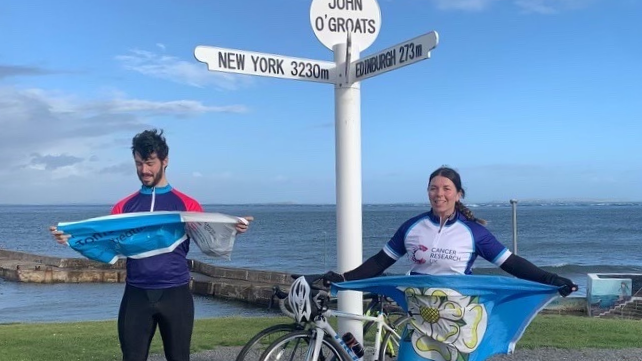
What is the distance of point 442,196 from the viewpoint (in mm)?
3611

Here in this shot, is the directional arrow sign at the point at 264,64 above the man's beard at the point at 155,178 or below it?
above

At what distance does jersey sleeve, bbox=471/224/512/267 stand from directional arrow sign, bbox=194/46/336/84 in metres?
2.22

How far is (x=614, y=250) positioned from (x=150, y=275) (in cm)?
6167

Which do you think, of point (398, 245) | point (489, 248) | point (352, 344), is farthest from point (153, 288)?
point (489, 248)

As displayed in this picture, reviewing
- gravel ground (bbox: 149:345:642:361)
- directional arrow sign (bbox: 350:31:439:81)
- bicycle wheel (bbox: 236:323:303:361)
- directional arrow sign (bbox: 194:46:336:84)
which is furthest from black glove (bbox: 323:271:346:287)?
gravel ground (bbox: 149:345:642:361)

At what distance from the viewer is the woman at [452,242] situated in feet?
11.7

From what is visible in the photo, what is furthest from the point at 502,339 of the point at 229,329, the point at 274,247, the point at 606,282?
the point at 274,247

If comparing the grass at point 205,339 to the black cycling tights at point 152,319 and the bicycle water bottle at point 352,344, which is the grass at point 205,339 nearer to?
the black cycling tights at point 152,319

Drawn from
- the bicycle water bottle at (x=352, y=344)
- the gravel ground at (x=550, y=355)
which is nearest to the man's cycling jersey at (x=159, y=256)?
the bicycle water bottle at (x=352, y=344)

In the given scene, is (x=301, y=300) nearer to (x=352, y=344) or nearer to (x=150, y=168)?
(x=352, y=344)

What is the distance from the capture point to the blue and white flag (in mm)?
3725

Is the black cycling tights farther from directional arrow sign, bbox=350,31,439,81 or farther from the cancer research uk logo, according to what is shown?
directional arrow sign, bbox=350,31,439,81

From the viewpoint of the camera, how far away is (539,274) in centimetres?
358

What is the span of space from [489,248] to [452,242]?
22 centimetres
